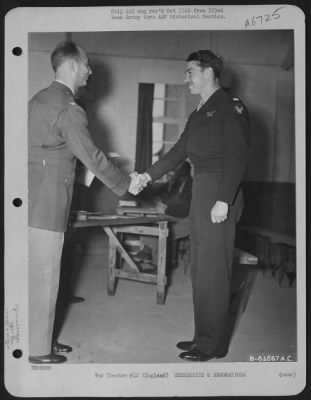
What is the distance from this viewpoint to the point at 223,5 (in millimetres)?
1418

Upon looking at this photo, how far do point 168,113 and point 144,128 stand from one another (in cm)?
10

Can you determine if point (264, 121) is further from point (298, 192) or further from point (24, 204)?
point (24, 204)

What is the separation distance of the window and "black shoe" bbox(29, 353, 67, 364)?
71 centimetres

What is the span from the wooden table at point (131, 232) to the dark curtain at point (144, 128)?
0.19m

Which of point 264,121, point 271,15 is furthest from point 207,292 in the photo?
point 271,15

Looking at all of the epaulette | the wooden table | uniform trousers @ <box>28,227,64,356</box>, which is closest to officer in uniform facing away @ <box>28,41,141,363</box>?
uniform trousers @ <box>28,227,64,356</box>

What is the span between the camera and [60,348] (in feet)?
4.70

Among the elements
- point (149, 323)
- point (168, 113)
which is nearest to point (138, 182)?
point (168, 113)

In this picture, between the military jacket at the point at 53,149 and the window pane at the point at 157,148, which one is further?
the window pane at the point at 157,148

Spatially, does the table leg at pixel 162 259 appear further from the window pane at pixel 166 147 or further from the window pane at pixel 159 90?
the window pane at pixel 159 90

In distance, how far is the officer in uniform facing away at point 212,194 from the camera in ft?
4.66

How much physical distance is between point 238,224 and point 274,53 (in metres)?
0.56

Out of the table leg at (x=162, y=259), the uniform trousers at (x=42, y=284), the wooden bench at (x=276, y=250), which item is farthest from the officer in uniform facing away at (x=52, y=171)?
the wooden bench at (x=276, y=250)

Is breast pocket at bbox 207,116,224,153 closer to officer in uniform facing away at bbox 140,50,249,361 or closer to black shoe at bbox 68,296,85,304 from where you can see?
officer in uniform facing away at bbox 140,50,249,361
